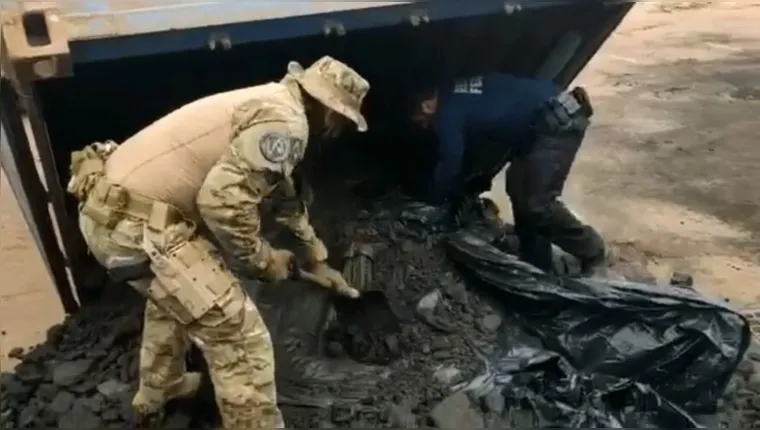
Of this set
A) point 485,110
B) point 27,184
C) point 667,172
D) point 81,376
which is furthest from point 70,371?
point 667,172

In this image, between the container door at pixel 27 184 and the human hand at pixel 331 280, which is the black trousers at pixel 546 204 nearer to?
the human hand at pixel 331 280

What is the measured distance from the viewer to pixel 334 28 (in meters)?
3.56

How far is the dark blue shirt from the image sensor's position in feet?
14.3

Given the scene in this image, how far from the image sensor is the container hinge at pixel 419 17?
3.66 metres

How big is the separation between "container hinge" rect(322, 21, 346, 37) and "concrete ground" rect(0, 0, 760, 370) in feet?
6.91

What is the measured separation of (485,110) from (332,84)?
4.54ft

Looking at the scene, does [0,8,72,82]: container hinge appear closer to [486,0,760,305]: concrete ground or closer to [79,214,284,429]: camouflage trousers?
[79,214,284,429]: camouflage trousers

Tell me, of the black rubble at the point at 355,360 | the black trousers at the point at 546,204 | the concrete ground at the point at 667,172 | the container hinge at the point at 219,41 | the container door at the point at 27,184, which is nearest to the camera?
the container hinge at the point at 219,41

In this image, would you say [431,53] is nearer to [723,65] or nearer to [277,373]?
[277,373]

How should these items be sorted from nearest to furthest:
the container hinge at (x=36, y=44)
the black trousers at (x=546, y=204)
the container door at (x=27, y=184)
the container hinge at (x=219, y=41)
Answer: the container hinge at (x=36, y=44) → the container hinge at (x=219, y=41) → the container door at (x=27, y=184) → the black trousers at (x=546, y=204)

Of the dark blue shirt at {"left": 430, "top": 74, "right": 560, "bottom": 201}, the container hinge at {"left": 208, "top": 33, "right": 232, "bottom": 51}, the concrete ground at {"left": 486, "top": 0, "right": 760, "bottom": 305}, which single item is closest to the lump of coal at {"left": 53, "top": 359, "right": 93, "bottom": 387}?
the container hinge at {"left": 208, "top": 33, "right": 232, "bottom": 51}

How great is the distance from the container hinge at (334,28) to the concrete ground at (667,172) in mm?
2107

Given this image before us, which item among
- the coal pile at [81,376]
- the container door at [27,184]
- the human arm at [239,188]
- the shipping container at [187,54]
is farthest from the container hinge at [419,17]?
the coal pile at [81,376]

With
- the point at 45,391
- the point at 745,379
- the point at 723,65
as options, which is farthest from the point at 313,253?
the point at 723,65
